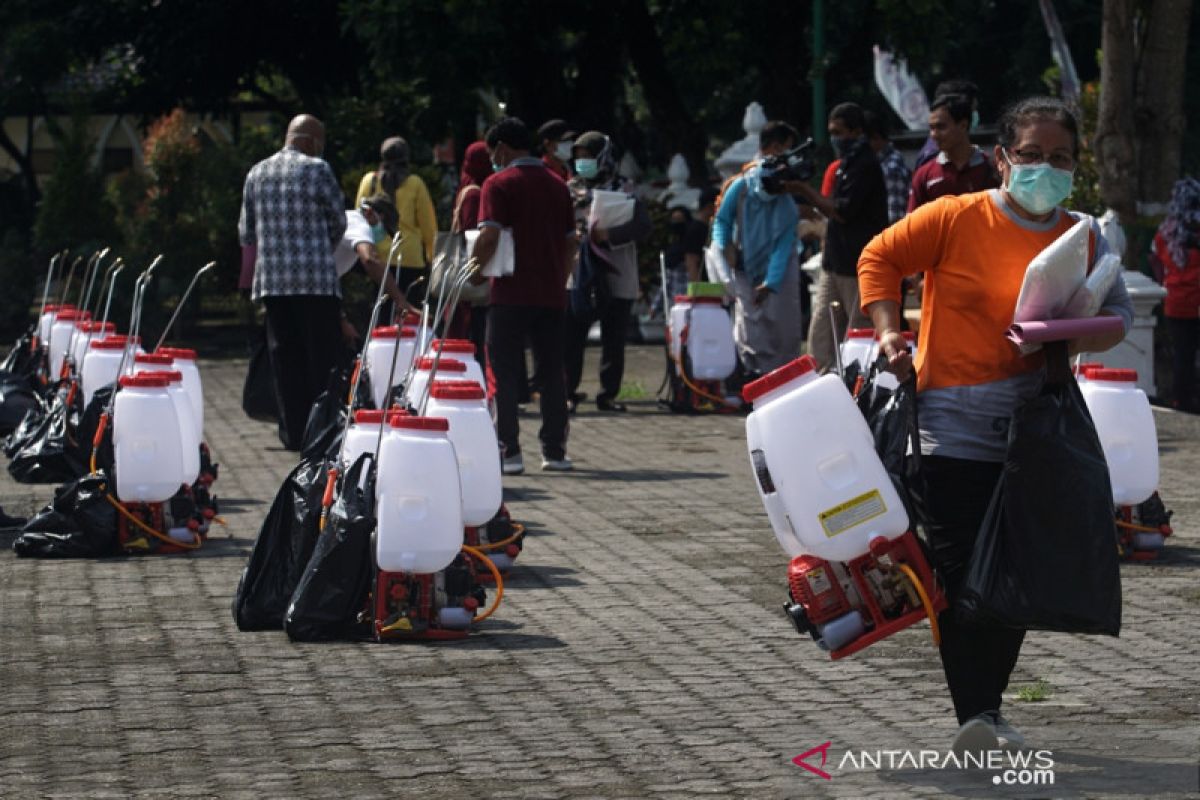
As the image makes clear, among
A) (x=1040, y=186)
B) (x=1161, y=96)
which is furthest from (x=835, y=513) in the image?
(x=1161, y=96)

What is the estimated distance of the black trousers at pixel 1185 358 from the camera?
1812cm

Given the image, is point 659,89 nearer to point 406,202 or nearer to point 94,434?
point 406,202

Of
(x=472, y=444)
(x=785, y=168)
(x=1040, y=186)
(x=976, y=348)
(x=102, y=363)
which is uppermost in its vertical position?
(x=1040, y=186)

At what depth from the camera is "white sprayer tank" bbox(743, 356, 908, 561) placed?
19.8 feet

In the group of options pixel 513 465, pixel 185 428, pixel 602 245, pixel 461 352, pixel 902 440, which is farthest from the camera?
pixel 602 245

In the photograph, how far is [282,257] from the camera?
13812 millimetres

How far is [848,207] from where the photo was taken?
1459 cm

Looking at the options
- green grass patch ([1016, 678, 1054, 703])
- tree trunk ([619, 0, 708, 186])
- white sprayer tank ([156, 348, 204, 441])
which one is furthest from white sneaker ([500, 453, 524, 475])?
tree trunk ([619, 0, 708, 186])

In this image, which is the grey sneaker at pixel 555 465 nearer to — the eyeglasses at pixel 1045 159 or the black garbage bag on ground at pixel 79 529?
the black garbage bag on ground at pixel 79 529

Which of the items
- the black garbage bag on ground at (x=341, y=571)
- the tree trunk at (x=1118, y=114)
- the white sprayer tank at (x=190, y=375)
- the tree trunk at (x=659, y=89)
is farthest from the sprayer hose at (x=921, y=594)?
the tree trunk at (x=659, y=89)

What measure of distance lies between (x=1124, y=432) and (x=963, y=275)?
3.95 meters

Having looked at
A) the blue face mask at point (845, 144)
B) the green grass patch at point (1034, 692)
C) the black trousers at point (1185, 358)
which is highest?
the blue face mask at point (845, 144)

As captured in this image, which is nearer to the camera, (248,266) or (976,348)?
(976,348)

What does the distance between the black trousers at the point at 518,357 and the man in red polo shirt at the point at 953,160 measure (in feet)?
8.48
